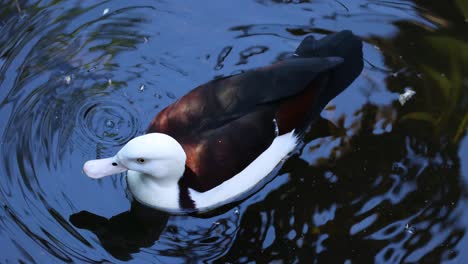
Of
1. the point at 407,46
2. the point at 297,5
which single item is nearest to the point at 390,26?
the point at 407,46

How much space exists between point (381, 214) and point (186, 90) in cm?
164

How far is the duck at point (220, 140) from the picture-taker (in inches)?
202

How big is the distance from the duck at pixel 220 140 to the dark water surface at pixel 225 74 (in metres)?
0.15

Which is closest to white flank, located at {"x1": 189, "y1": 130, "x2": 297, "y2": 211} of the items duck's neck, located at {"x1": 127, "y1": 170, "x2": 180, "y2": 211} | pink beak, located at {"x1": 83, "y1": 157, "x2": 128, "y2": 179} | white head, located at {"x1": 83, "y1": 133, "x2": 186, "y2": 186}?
duck's neck, located at {"x1": 127, "y1": 170, "x2": 180, "y2": 211}

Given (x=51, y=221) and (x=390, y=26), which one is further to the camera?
(x=390, y=26)

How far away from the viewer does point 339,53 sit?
19.0 ft

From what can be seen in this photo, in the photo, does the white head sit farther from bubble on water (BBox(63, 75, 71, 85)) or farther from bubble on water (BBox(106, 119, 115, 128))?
bubble on water (BBox(63, 75, 71, 85))

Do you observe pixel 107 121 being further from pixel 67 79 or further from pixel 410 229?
pixel 410 229

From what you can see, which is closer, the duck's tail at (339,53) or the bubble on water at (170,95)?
the duck's tail at (339,53)

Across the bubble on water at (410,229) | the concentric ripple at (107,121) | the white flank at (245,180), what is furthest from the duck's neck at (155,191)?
the bubble on water at (410,229)

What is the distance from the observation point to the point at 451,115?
614cm

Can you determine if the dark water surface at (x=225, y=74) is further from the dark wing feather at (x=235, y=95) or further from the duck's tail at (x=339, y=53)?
the dark wing feather at (x=235, y=95)

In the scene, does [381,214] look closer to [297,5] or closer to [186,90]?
[186,90]

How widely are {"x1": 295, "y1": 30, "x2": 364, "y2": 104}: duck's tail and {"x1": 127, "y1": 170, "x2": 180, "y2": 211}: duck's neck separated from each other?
4.09ft
